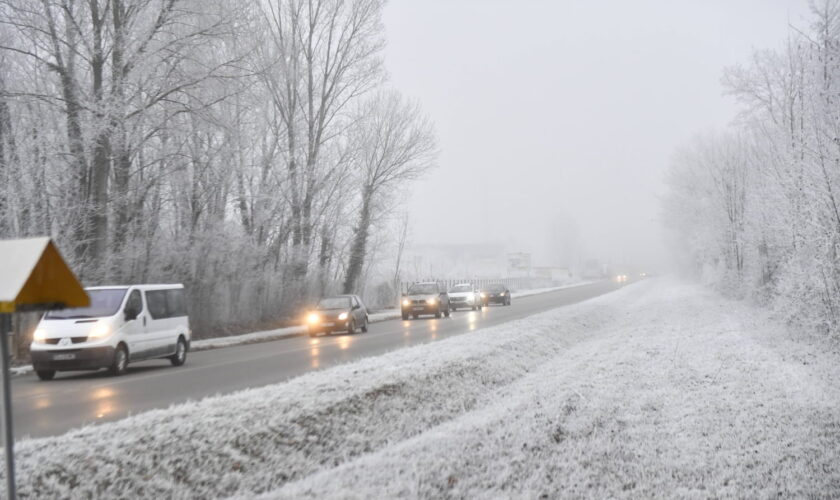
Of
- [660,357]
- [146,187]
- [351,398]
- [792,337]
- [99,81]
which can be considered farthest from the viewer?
[146,187]

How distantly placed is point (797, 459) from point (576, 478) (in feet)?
7.60

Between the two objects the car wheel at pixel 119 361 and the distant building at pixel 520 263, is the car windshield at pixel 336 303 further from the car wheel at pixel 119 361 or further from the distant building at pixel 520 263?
the distant building at pixel 520 263

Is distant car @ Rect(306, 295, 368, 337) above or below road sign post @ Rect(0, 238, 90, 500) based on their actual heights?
below

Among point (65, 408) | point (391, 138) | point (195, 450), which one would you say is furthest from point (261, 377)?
point (391, 138)

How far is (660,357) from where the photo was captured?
48.2 feet

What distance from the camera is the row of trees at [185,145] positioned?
2138 centimetres

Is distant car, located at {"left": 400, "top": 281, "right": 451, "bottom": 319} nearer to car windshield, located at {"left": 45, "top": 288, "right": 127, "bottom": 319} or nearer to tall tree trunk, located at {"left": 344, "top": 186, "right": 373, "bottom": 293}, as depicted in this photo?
tall tree trunk, located at {"left": 344, "top": 186, "right": 373, "bottom": 293}

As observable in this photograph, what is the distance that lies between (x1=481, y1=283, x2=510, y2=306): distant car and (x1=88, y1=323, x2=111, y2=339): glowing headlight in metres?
38.1

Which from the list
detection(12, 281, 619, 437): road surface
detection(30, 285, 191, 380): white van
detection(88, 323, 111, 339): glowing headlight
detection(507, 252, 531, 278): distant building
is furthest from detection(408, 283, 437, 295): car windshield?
detection(507, 252, 531, 278): distant building

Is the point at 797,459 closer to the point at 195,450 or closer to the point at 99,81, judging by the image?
the point at 195,450

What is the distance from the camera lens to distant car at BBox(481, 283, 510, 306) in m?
52.1

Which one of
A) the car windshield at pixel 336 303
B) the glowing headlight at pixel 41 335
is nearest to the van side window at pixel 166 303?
the glowing headlight at pixel 41 335

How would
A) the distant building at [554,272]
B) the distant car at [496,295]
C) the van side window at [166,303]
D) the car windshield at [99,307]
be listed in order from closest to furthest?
the car windshield at [99,307] → the van side window at [166,303] → the distant car at [496,295] → the distant building at [554,272]

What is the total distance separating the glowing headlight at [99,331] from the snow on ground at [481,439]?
5.20 meters
